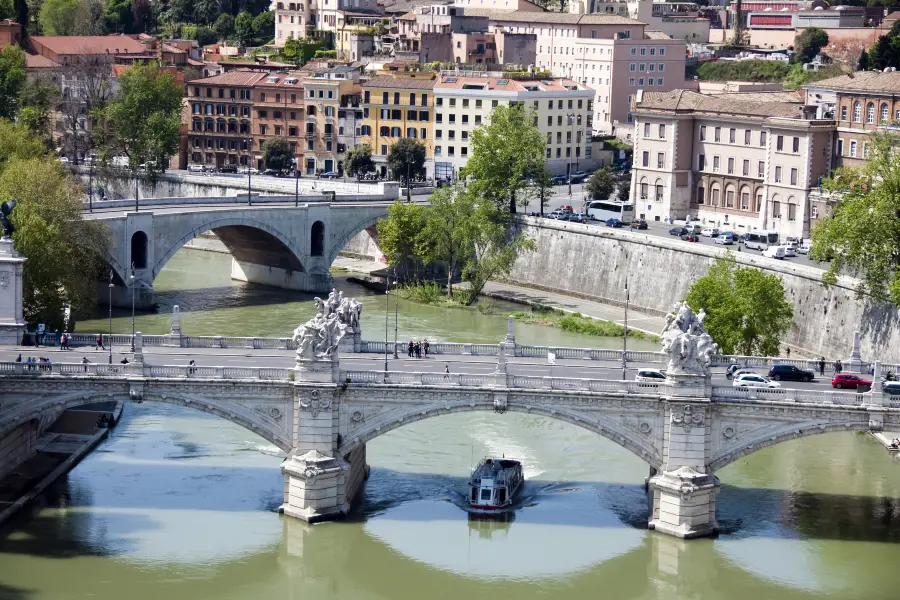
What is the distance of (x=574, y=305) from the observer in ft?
281

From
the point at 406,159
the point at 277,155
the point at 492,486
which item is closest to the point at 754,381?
the point at 492,486

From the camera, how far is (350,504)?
5291 cm

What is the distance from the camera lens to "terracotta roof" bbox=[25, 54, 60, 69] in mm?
128750

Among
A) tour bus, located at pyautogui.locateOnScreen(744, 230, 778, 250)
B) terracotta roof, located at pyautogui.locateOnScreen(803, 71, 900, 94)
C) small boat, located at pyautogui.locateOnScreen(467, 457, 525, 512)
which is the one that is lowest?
small boat, located at pyautogui.locateOnScreen(467, 457, 525, 512)

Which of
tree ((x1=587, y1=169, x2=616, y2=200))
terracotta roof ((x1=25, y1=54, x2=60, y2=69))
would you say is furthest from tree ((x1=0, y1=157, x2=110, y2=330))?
terracotta roof ((x1=25, y1=54, x2=60, y2=69))

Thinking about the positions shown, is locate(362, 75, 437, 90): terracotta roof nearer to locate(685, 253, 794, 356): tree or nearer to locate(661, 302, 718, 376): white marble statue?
locate(685, 253, 794, 356): tree

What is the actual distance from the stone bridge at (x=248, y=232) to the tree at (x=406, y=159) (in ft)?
50.8

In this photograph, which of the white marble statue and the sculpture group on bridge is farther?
the sculpture group on bridge

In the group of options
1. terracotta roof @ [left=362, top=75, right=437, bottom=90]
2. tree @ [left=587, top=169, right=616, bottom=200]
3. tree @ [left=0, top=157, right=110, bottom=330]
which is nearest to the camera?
tree @ [left=0, top=157, right=110, bottom=330]

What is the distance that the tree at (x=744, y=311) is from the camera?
66.6 metres

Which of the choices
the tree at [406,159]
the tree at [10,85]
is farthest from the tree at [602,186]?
the tree at [10,85]

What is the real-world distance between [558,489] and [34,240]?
22.6 metres

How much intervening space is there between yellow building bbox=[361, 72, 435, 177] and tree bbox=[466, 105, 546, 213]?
2134 centimetres

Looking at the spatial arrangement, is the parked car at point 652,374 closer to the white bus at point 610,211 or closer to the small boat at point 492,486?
the small boat at point 492,486
